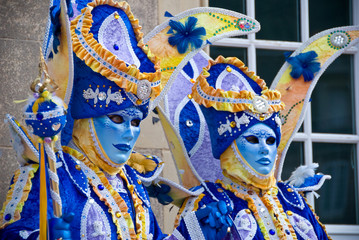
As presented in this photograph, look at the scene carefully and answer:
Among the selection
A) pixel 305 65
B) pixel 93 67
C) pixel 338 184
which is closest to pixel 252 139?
pixel 305 65

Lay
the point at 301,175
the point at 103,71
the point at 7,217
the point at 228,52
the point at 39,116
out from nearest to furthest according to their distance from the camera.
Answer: the point at 39,116
the point at 7,217
the point at 103,71
the point at 301,175
the point at 228,52

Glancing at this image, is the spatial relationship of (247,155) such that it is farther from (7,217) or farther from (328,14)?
(328,14)

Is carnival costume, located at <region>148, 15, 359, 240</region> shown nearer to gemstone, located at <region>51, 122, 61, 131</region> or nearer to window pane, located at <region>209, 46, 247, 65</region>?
window pane, located at <region>209, 46, 247, 65</region>

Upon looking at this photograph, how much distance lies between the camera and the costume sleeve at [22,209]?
4.18 meters

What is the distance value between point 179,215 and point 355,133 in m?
2.26

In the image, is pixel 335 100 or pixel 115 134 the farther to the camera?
pixel 335 100

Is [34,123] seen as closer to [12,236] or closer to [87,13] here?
[12,236]

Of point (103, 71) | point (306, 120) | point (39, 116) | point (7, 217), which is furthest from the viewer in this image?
point (306, 120)

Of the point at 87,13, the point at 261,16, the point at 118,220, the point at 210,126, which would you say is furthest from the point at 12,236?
the point at 261,16

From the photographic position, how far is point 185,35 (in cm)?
531

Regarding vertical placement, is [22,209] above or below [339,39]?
below

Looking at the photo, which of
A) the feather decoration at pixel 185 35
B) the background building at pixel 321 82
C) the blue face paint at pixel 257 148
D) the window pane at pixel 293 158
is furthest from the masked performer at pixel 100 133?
the window pane at pixel 293 158

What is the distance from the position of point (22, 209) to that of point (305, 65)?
240cm

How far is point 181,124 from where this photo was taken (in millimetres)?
5586
